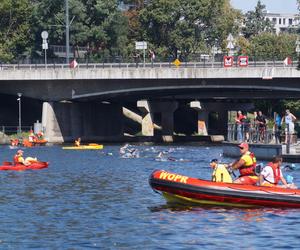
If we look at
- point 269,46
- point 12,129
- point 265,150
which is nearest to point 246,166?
point 265,150

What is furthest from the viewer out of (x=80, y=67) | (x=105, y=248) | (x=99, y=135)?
(x=99, y=135)

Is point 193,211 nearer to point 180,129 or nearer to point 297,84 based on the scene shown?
point 297,84

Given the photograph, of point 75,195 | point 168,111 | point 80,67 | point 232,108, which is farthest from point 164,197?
point 232,108

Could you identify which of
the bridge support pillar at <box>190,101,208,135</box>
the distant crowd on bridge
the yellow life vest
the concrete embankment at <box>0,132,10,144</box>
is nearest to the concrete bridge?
the concrete embankment at <box>0,132,10,144</box>

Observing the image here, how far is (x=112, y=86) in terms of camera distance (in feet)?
295

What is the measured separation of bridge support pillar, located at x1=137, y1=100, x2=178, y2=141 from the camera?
352 ft

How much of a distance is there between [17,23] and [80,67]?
32.0m

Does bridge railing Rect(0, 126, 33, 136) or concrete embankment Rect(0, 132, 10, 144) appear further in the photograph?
bridge railing Rect(0, 126, 33, 136)

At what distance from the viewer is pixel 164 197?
39219mm

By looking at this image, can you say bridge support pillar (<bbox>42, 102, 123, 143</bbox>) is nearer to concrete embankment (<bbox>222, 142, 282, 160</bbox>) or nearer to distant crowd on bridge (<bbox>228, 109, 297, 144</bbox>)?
distant crowd on bridge (<bbox>228, 109, 297, 144</bbox>)

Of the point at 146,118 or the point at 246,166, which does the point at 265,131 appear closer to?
the point at 246,166

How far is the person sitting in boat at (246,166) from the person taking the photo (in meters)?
37.5

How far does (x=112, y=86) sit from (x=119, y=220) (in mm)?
54394

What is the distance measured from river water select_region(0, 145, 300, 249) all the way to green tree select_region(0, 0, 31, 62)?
215ft
